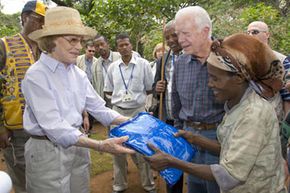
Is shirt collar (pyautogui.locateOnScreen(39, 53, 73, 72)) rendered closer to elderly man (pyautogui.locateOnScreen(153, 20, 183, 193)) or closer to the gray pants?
the gray pants

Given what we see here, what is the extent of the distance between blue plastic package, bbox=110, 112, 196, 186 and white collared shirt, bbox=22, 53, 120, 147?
36 centimetres

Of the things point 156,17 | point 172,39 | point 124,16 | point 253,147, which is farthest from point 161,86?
point 156,17

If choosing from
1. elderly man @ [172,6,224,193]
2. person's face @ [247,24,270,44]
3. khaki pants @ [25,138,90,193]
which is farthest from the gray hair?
person's face @ [247,24,270,44]

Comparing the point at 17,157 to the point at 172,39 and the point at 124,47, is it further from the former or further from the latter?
the point at 124,47

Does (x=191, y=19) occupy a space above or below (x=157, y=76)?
above

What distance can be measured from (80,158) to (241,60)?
1.58 meters

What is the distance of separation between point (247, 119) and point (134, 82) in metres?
3.19

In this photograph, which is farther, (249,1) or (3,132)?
(249,1)

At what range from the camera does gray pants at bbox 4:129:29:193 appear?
10.2ft

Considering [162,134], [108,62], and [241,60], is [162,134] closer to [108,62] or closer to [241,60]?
[241,60]

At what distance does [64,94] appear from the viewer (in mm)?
2379

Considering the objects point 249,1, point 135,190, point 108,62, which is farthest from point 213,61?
point 249,1

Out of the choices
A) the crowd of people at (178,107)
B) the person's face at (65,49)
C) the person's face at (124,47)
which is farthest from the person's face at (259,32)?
the person's face at (65,49)

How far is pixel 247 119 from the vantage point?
1.69 metres
